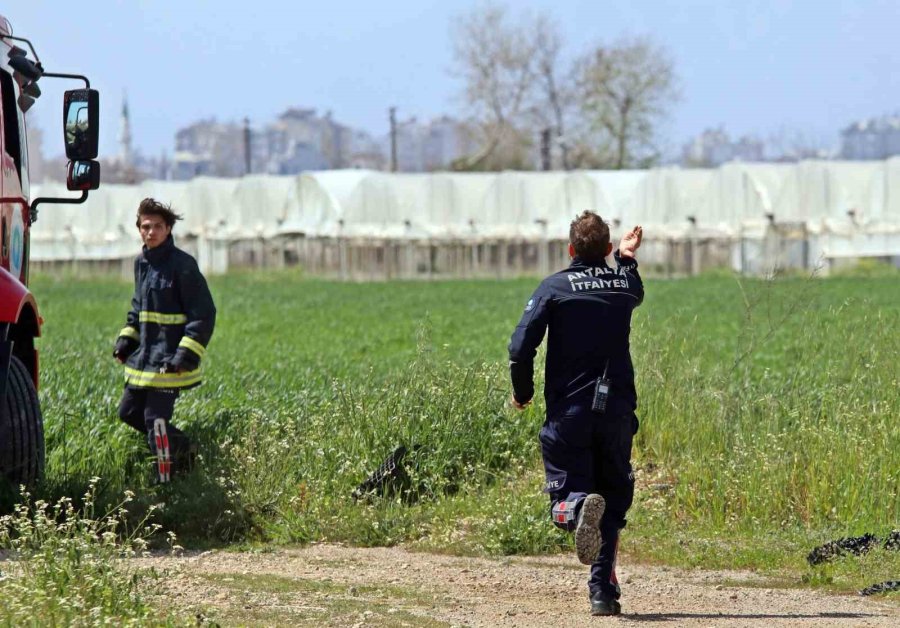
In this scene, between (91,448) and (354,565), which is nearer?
(354,565)

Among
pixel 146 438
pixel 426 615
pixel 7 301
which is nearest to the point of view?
pixel 426 615

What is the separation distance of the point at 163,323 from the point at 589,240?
3.72 metres

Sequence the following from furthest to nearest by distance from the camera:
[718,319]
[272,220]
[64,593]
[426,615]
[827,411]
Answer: [272,220], [718,319], [827,411], [426,615], [64,593]

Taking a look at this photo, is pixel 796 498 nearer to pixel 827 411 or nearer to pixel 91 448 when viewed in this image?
pixel 827 411

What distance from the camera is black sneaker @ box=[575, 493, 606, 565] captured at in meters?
6.68

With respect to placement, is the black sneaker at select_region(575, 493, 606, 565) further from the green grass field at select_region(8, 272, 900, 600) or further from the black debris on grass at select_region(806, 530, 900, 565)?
the black debris on grass at select_region(806, 530, 900, 565)

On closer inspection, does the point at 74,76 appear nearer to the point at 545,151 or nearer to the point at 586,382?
the point at 586,382

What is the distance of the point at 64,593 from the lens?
5871 mm

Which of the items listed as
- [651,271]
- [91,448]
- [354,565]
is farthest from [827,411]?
[651,271]

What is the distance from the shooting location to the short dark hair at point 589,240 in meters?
7.00

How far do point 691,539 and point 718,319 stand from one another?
64.0 feet

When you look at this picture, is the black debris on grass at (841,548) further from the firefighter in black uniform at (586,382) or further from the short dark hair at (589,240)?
the short dark hair at (589,240)

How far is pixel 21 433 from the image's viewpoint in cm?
869

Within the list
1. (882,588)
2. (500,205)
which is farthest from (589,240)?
(500,205)
